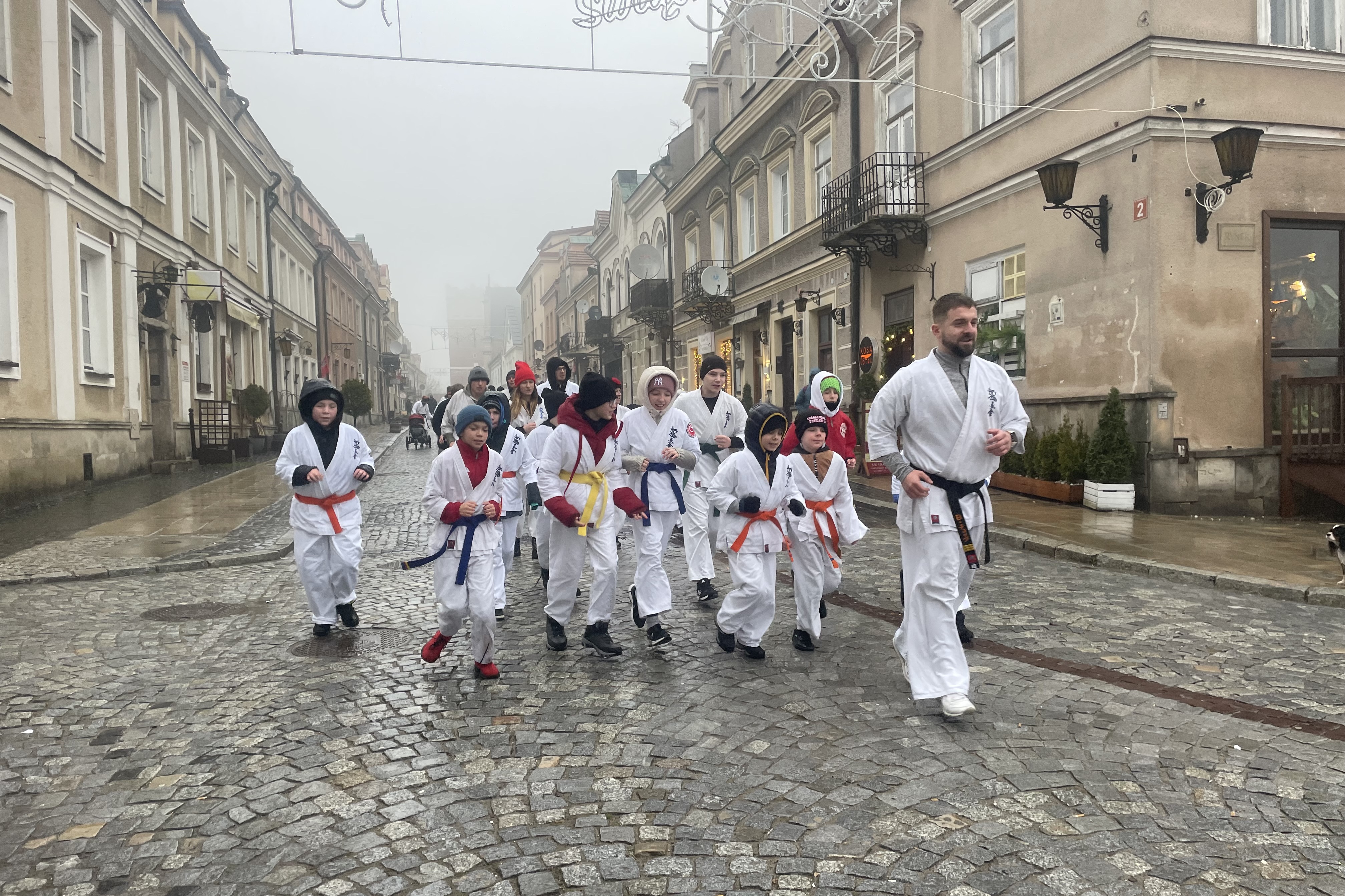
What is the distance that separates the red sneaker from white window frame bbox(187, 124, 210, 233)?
20395 mm

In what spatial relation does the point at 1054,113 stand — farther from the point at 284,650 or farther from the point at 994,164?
the point at 284,650

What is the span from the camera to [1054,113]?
1297 centimetres

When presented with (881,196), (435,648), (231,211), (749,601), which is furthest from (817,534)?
(231,211)

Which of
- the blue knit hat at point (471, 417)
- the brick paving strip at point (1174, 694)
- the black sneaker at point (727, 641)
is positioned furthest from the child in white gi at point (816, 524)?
the blue knit hat at point (471, 417)

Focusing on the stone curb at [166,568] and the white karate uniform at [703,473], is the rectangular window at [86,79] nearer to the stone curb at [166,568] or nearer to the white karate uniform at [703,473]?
the stone curb at [166,568]

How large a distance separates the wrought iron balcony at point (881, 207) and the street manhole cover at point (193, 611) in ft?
40.8

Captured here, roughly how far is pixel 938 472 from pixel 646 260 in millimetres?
27882

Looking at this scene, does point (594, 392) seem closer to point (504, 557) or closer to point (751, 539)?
point (751, 539)

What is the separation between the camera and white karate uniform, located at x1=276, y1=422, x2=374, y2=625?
632cm

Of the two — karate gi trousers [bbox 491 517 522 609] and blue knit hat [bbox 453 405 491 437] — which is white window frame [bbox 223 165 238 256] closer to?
karate gi trousers [bbox 491 517 522 609]

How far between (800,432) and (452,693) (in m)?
2.58

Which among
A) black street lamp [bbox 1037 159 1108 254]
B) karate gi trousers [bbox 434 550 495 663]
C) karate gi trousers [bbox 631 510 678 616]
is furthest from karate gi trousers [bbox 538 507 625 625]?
black street lamp [bbox 1037 159 1108 254]

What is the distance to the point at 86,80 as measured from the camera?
16.0 m

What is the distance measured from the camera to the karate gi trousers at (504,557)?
18.0ft
